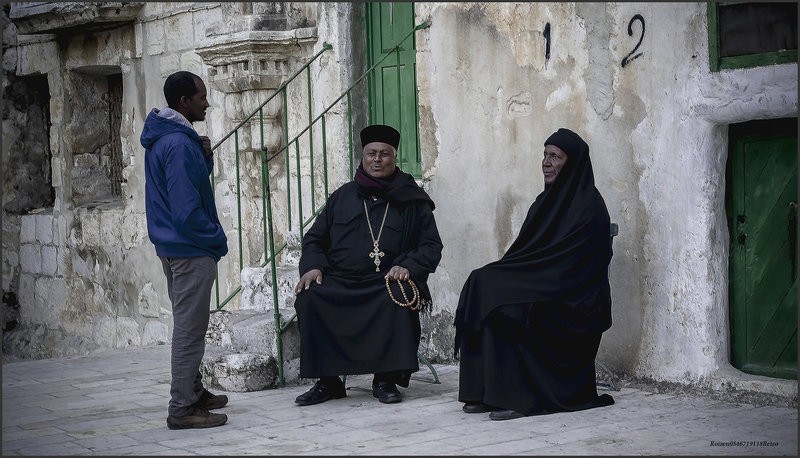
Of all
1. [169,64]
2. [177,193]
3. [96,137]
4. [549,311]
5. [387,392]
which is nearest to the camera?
[177,193]

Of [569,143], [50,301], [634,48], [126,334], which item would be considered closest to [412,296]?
[569,143]

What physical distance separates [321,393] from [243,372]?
1.98 feet

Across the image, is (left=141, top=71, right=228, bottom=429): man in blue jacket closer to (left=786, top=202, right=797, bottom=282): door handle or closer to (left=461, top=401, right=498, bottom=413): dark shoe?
(left=461, top=401, right=498, bottom=413): dark shoe

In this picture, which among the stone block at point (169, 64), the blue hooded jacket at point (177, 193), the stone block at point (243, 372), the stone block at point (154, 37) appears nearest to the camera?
the blue hooded jacket at point (177, 193)

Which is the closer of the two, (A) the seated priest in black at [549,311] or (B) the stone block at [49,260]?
(A) the seated priest in black at [549,311]

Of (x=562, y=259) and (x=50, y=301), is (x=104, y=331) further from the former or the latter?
(x=562, y=259)

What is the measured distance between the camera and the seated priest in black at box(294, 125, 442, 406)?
6277 mm

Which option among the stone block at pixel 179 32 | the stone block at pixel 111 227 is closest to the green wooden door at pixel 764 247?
the stone block at pixel 179 32

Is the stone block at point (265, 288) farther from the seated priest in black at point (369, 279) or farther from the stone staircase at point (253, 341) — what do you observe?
the seated priest in black at point (369, 279)

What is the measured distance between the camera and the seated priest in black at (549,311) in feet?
19.1

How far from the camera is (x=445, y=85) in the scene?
7637mm

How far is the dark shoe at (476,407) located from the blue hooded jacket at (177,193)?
151 centimetres

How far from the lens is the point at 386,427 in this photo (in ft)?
18.5

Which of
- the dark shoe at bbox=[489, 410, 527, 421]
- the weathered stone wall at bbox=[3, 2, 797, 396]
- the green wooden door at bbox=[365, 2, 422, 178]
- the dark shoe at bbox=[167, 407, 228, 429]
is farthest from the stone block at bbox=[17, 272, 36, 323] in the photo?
A: the dark shoe at bbox=[489, 410, 527, 421]
